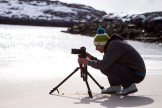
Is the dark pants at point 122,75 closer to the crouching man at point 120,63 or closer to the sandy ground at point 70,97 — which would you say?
the crouching man at point 120,63

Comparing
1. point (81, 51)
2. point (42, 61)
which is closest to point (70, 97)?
point (81, 51)

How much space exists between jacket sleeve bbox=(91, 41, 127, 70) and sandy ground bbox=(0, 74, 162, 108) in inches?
19.9

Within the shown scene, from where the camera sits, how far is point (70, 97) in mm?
6078

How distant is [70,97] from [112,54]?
38.4 inches

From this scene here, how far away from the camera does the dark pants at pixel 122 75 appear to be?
231 inches

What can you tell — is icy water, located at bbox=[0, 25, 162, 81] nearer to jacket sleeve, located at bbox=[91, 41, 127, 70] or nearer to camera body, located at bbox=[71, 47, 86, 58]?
camera body, located at bbox=[71, 47, 86, 58]

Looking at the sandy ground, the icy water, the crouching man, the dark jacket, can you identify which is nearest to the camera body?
the crouching man

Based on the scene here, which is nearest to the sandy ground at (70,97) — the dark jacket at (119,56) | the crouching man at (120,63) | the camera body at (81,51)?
the crouching man at (120,63)

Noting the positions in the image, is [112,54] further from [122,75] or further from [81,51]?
[81,51]

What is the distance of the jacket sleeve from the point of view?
571 cm

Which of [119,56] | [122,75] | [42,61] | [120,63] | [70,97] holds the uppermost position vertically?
[119,56]

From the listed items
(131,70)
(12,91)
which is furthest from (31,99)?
(131,70)

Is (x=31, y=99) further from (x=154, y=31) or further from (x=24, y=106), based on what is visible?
(x=154, y=31)

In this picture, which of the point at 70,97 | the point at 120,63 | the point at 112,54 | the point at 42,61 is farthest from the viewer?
the point at 42,61
